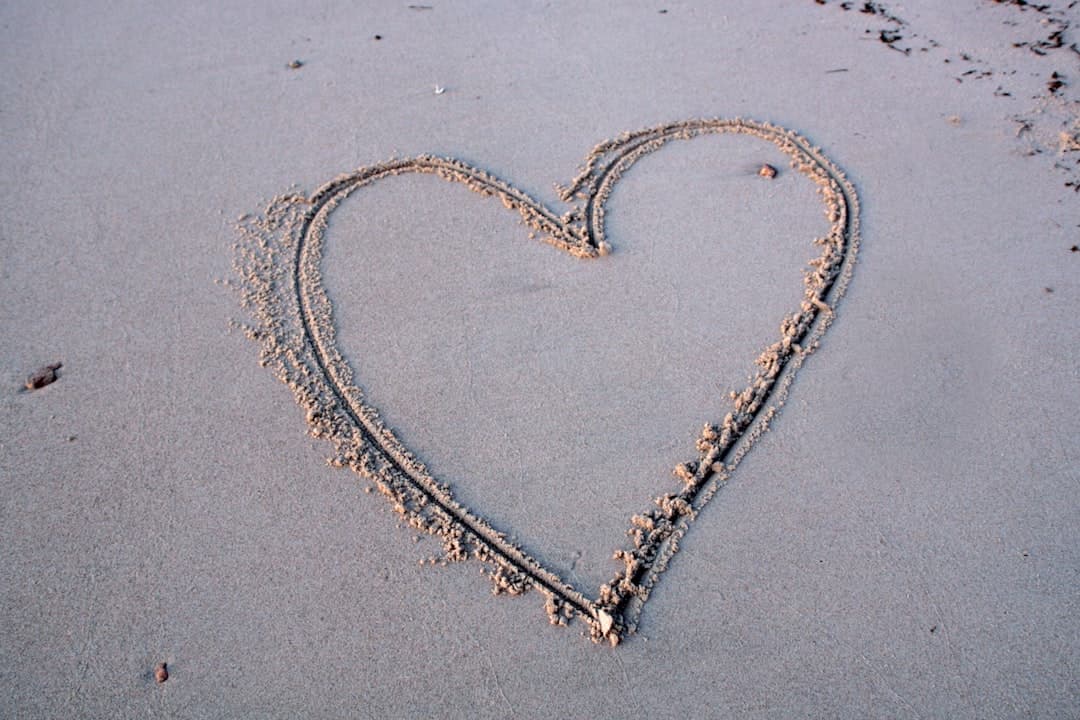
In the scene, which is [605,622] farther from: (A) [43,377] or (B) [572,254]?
(A) [43,377]

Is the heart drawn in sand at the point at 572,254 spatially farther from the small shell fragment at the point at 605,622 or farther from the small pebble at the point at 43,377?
the small pebble at the point at 43,377

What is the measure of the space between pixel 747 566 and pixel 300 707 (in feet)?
4.52

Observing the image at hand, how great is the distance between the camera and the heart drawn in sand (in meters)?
2.37

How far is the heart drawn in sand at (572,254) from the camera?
2.37 m

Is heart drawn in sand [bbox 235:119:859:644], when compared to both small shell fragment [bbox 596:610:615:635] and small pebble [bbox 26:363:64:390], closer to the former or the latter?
small shell fragment [bbox 596:610:615:635]

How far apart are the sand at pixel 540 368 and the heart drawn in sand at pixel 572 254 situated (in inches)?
0.7

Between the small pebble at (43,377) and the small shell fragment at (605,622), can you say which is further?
the small pebble at (43,377)

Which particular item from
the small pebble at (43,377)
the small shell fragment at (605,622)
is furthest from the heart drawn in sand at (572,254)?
the small pebble at (43,377)

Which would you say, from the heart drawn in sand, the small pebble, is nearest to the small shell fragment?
the heart drawn in sand

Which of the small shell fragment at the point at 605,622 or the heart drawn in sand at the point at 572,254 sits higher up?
the heart drawn in sand at the point at 572,254

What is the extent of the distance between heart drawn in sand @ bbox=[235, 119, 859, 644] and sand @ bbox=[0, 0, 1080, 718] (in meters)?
0.02

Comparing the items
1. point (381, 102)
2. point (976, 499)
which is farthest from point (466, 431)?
point (381, 102)

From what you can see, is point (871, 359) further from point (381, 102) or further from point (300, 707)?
point (381, 102)

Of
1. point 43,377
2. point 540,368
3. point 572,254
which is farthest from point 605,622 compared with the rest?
point 43,377
